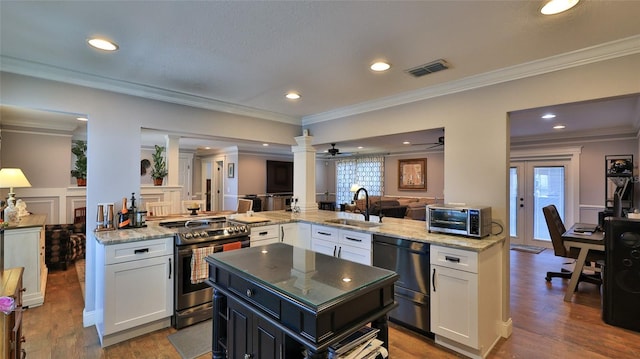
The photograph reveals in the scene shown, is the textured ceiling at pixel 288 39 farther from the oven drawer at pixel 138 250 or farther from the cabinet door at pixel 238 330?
the cabinet door at pixel 238 330

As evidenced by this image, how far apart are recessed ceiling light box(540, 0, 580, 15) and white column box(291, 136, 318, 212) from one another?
3085 millimetres

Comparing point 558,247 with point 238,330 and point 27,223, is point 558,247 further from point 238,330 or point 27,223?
point 27,223

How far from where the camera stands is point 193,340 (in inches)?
102

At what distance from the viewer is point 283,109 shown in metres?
3.94

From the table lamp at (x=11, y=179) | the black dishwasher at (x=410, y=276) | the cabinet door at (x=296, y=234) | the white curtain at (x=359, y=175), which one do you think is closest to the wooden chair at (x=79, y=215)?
the table lamp at (x=11, y=179)

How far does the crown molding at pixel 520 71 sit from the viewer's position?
204cm

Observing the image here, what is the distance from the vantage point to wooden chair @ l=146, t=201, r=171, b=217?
4559 mm

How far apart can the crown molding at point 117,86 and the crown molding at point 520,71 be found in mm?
1577

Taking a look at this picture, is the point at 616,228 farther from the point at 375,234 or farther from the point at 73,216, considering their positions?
the point at 73,216

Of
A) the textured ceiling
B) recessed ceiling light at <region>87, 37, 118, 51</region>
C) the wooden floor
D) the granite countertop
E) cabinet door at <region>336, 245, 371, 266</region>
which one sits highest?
the textured ceiling

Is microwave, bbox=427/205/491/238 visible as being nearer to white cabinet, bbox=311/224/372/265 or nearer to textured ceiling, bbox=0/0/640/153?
white cabinet, bbox=311/224/372/265

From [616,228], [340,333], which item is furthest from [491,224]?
[340,333]

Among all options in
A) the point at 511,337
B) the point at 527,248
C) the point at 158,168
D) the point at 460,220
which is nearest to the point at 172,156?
the point at 158,168

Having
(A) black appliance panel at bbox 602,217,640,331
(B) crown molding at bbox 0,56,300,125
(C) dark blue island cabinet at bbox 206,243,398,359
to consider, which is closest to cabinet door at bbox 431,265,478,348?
(C) dark blue island cabinet at bbox 206,243,398,359
